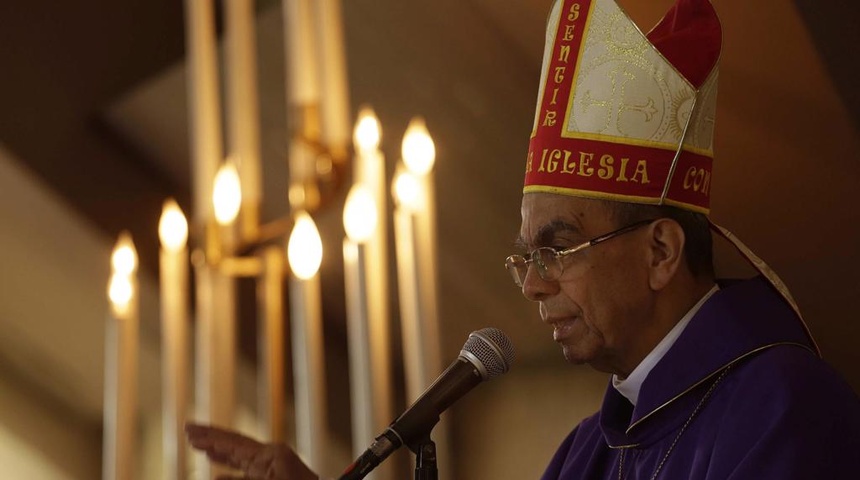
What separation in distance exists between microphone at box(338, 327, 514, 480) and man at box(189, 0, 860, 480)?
176 mm

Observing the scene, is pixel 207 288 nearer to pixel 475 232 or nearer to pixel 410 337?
pixel 410 337

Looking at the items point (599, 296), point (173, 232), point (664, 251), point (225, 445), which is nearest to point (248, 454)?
point (225, 445)

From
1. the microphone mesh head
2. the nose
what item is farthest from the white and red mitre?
the microphone mesh head

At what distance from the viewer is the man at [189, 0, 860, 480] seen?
6.46 ft

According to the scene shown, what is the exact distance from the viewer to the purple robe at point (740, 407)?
1876 millimetres

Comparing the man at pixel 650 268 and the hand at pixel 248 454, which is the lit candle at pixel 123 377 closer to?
the hand at pixel 248 454

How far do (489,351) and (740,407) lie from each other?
40cm

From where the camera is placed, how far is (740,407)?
6.57 ft

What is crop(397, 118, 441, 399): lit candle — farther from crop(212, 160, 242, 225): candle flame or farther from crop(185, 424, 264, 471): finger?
crop(185, 424, 264, 471): finger

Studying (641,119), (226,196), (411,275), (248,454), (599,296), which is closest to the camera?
(248,454)

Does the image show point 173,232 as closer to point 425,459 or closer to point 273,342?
point 273,342

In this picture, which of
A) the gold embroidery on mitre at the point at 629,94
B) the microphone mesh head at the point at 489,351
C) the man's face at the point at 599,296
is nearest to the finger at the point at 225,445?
the microphone mesh head at the point at 489,351

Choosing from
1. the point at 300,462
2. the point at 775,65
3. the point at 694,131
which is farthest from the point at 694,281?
the point at 775,65

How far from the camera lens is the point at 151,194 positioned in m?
4.54
